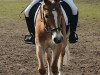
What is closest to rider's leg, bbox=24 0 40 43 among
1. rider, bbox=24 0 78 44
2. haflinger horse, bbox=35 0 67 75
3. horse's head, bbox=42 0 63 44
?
rider, bbox=24 0 78 44

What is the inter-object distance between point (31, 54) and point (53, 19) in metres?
5.06

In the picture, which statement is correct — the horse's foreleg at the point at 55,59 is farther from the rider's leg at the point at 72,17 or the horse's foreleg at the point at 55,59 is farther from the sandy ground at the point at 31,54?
the rider's leg at the point at 72,17

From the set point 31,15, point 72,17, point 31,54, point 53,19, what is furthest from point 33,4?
point 31,54

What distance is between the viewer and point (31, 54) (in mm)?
11719

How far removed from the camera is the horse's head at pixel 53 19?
265 inches

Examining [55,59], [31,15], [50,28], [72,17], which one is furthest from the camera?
[72,17]

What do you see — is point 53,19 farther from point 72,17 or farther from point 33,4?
point 72,17

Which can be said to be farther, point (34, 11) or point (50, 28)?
point (34, 11)

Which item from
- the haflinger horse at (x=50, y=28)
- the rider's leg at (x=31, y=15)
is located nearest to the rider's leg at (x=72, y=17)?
the rider's leg at (x=31, y=15)

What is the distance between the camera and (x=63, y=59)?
9.51 m

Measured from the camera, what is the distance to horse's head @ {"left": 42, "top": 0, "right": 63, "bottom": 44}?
6719 mm

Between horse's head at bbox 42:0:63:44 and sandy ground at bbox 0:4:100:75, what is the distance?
9.08 ft

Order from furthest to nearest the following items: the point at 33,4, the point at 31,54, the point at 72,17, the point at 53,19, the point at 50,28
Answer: the point at 31,54 < the point at 72,17 < the point at 33,4 < the point at 50,28 < the point at 53,19

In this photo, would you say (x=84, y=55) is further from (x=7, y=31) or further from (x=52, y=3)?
(x=7, y=31)
